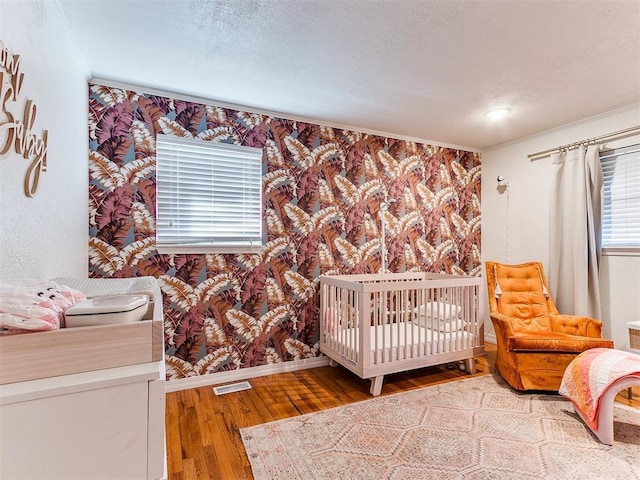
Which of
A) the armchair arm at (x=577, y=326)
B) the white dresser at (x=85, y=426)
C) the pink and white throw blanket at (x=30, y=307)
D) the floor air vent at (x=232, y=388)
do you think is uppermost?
the pink and white throw blanket at (x=30, y=307)

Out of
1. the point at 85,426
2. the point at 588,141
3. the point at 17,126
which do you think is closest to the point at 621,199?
the point at 588,141

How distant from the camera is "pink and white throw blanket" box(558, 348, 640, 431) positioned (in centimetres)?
190

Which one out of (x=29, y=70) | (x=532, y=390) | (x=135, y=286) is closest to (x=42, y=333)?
(x=135, y=286)

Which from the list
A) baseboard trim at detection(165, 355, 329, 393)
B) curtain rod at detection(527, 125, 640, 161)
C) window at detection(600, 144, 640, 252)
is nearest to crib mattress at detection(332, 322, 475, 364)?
baseboard trim at detection(165, 355, 329, 393)

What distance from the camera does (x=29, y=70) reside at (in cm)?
130

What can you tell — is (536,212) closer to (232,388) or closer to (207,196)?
(207,196)

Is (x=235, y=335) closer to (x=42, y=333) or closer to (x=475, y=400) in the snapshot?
(x=475, y=400)

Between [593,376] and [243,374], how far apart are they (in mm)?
2521

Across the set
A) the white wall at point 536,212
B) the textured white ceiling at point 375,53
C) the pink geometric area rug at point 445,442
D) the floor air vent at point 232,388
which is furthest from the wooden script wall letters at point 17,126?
the white wall at point 536,212

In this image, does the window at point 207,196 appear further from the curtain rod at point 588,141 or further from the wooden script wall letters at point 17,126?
the curtain rod at point 588,141

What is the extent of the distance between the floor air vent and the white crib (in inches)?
30.4

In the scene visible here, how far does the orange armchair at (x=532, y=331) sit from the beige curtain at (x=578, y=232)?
8.4 inches

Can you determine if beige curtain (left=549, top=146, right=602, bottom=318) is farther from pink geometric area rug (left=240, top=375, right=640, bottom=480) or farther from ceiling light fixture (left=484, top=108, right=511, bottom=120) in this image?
pink geometric area rug (left=240, top=375, right=640, bottom=480)

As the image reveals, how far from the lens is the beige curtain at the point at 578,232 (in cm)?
303
